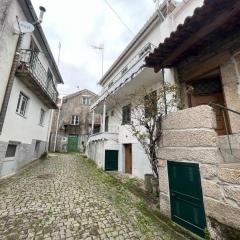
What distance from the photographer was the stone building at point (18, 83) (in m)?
6.90

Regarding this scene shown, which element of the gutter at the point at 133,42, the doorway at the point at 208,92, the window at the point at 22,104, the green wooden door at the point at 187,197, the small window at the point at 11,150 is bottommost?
the green wooden door at the point at 187,197

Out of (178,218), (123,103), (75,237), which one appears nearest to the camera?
(75,237)

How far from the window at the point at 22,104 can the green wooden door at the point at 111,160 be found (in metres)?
5.89

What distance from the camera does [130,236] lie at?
3.37 meters

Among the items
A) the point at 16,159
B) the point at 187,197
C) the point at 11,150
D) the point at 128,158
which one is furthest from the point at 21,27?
the point at 187,197

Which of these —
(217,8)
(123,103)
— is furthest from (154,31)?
(217,8)

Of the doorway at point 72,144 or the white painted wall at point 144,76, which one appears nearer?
the white painted wall at point 144,76

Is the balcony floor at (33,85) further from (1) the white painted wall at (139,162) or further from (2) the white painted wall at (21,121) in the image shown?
(1) the white painted wall at (139,162)

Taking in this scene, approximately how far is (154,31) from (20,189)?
10468mm

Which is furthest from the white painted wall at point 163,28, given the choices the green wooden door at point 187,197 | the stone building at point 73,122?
the stone building at point 73,122

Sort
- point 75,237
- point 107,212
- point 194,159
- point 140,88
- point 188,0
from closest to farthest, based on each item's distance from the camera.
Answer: point 75,237 → point 194,159 → point 107,212 → point 188,0 → point 140,88

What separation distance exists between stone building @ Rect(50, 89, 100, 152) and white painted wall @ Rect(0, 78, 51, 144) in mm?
13786

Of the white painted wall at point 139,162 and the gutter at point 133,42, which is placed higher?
the gutter at point 133,42

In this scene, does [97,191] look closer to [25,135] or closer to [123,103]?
[25,135]
